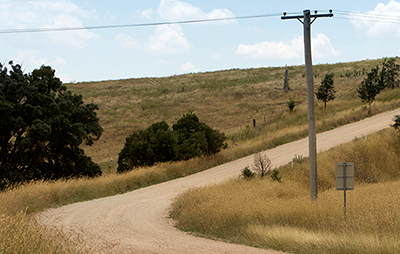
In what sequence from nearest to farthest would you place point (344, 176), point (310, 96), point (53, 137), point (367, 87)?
point (344, 176) → point (310, 96) → point (53, 137) → point (367, 87)

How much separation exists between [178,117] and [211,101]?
10993mm

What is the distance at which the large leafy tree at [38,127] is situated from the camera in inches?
821

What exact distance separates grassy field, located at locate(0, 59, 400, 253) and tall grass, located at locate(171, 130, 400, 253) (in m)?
4.34

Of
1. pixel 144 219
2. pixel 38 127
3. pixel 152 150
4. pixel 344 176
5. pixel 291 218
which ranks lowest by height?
pixel 144 219

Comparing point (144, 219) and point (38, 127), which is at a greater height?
point (38, 127)

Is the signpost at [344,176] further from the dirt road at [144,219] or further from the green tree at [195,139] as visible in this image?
Result: the green tree at [195,139]

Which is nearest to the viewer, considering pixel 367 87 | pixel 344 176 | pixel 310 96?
pixel 344 176

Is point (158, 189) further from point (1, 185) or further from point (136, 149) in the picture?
point (1, 185)

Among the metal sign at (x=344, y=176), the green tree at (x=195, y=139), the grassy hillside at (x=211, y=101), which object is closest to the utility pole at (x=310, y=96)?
the metal sign at (x=344, y=176)

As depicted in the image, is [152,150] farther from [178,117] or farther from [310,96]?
[178,117]

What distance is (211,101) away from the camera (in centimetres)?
6938

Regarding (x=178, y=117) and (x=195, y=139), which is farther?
(x=178, y=117)

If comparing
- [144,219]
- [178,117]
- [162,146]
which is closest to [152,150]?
[162,146]

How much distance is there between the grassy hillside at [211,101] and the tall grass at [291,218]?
2259 centimetres
